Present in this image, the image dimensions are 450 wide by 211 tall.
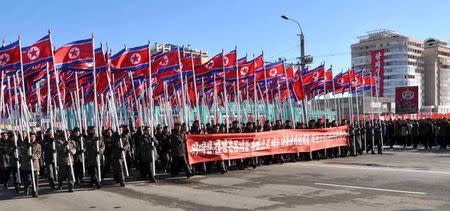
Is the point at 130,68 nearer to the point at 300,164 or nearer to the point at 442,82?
the point at 300,164

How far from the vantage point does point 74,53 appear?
50.3 feet

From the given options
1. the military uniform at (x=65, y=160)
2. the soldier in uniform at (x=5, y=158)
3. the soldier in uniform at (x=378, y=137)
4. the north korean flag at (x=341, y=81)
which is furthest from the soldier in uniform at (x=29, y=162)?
the north korean flag at (x=341, y=81)

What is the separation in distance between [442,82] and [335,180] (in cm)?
15734

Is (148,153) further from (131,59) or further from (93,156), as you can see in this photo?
(131,59)

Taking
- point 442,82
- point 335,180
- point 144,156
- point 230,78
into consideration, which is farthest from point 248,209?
point 442,82

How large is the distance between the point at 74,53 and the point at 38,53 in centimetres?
132

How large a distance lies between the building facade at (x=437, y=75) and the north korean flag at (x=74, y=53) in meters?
153

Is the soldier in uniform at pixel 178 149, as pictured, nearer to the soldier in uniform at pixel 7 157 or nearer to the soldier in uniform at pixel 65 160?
the soldier in uniform at pixel 65 160

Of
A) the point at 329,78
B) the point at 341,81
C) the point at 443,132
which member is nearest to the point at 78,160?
the point at 329,78

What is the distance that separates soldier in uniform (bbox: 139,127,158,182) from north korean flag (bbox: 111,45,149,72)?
9.88 ft

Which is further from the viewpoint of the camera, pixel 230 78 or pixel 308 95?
pixel 308 95

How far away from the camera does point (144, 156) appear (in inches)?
587

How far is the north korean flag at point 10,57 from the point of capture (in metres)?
13.7

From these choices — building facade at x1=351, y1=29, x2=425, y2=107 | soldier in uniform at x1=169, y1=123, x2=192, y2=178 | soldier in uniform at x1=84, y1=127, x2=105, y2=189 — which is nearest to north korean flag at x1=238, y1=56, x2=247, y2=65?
soldier in uniform at x1=169, y1=123, x2=192, y2=178
